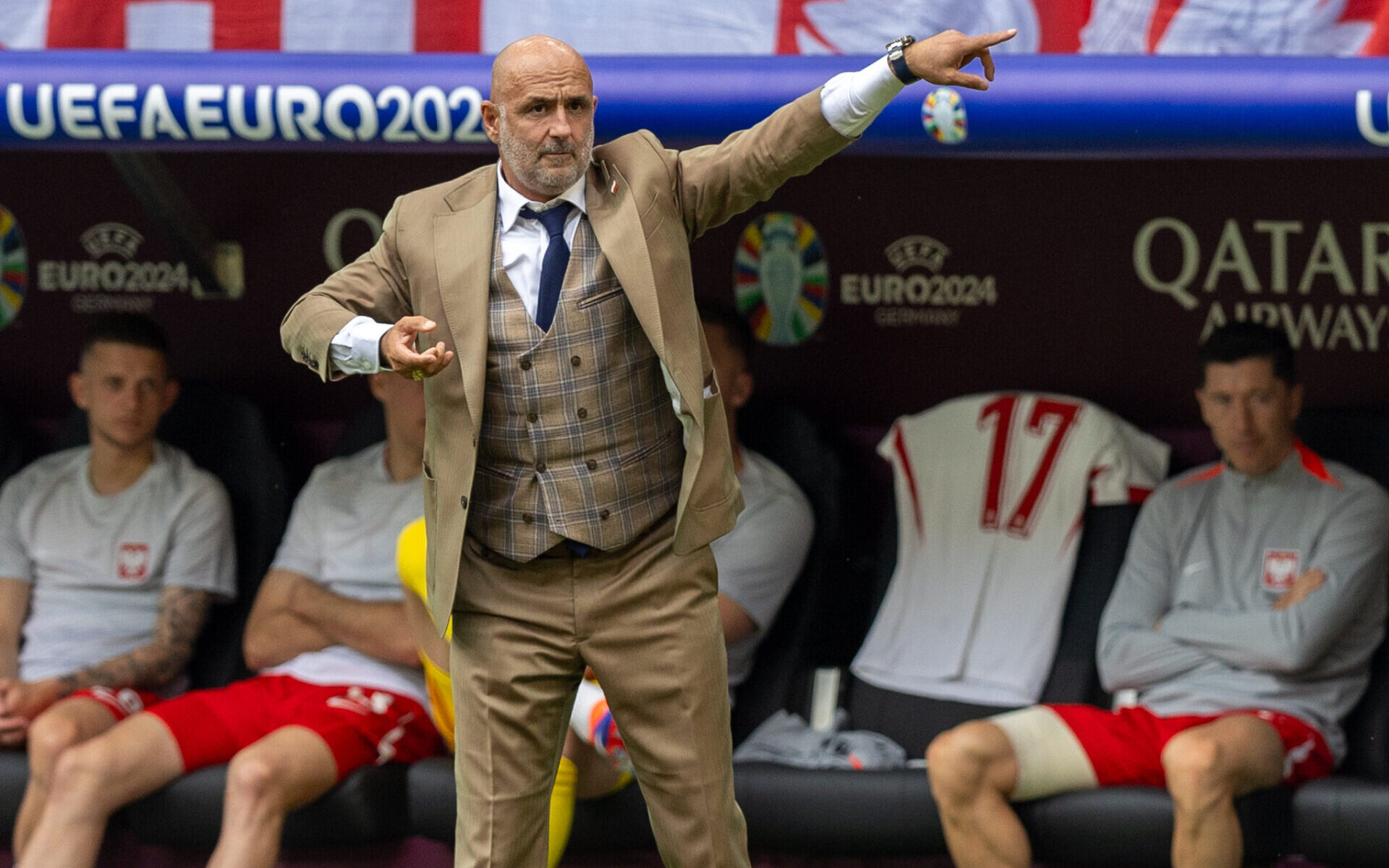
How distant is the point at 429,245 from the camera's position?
252 cm

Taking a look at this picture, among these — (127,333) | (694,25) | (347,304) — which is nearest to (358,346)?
(347,304)

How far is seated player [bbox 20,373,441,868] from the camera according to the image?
3.72 m

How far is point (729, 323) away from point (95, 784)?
5.57 ft

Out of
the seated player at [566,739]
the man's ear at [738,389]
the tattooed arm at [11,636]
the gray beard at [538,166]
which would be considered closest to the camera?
the gray beard at [538,166]

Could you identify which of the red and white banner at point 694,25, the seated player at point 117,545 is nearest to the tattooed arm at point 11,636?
the seated player at point 117,545

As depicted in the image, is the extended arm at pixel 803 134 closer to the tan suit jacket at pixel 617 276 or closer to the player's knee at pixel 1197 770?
the tan suit jacket at pixel 617 276

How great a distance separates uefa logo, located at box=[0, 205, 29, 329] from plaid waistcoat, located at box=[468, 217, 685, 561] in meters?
2.92

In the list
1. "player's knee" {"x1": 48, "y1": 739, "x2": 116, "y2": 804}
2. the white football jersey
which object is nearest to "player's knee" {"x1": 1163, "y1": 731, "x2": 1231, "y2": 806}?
the white football jersey

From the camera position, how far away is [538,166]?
244 centimetres

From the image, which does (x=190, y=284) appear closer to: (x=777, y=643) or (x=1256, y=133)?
(x=777, y=643)

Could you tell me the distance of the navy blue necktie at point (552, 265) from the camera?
2475mm

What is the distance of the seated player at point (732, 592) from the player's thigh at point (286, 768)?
25cm

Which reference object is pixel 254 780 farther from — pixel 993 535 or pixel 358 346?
pixel 993 535

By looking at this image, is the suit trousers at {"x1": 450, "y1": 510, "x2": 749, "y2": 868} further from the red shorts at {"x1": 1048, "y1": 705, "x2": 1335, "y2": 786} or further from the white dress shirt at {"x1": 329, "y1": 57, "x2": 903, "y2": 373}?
the red shorts at {"x1": 1048, "y1": 705, "x2": 1335, "y2": 786}
